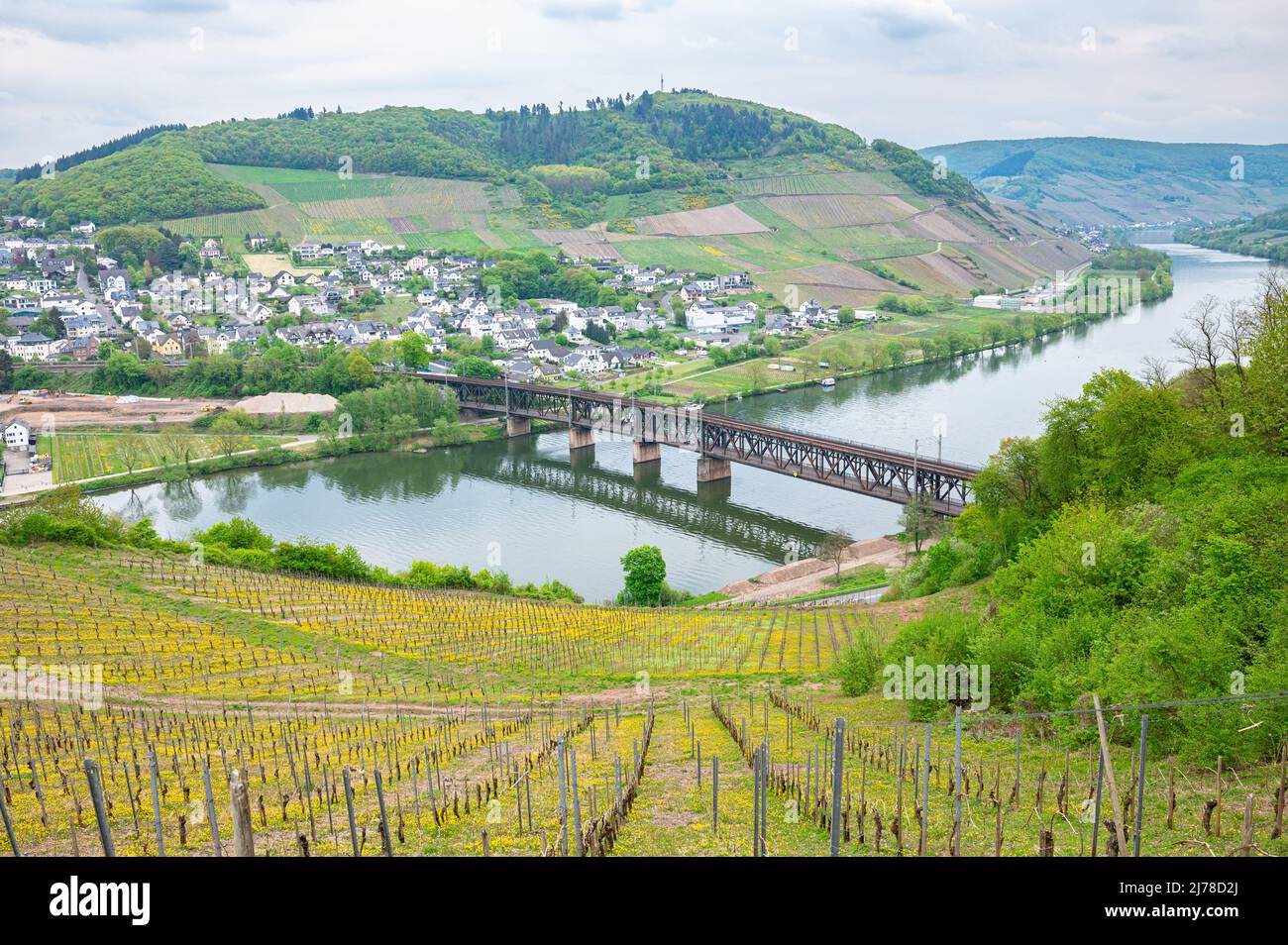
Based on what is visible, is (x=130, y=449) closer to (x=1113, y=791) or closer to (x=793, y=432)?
(x=793, y=432)

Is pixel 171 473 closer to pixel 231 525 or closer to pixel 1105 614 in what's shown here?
pixel 231 525

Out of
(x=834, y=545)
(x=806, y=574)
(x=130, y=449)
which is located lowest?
(x=806, y=574)

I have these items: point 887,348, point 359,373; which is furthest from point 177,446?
point 887,348

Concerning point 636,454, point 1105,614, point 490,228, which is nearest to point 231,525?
point 636,454

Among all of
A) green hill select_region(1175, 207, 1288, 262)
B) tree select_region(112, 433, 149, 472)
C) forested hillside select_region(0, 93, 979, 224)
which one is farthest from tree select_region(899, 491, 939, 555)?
green hill select_region(1175, 207, 1288, 262)

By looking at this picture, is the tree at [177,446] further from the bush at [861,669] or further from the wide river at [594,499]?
the bush at [861,669]

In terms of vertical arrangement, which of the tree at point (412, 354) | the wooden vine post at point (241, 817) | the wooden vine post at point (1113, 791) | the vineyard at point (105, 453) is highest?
the tree at point (412, 354)

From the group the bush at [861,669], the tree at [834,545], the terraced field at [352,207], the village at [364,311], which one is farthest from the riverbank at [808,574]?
the terraced field at [352,207]
